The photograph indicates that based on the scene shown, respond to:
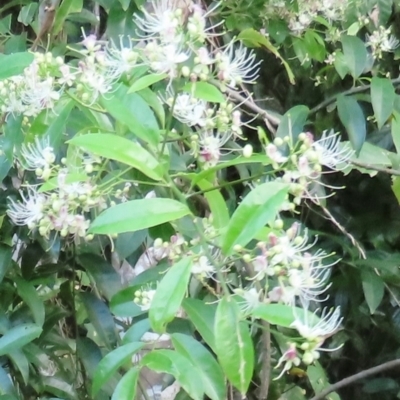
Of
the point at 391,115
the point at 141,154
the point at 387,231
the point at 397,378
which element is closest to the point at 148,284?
the point at 141,154

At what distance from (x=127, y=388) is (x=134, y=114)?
0.21 meters

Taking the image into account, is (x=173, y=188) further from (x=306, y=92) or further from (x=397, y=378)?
(x=397, y=378)

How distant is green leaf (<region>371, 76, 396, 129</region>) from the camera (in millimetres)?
855

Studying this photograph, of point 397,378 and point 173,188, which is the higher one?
point 173,188

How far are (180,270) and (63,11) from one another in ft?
1.47

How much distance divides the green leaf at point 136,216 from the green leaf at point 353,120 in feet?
1.57

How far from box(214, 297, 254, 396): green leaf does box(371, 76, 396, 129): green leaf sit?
1.74ft

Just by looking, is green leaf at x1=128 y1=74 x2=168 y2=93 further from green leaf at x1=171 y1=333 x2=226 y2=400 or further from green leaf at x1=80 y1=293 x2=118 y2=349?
green leaf at x1=80 y1=293 x2=118 y2=349

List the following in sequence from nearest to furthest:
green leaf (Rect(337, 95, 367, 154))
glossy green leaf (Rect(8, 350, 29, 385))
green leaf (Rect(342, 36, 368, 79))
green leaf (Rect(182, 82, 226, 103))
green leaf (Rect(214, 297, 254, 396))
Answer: green leaf (Rect(214, 297, 254, 396)) < green leaf (Rect(182, 82, 226, 103)) < glossy green leaf (Rect(8, 350, 29, 385)) < green leaf (Rect(337, 95, 367, 154)) < green leaf (Rect(342, 36, 368, 79))

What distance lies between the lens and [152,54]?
47 cm

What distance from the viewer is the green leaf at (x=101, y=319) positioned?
2.32ft

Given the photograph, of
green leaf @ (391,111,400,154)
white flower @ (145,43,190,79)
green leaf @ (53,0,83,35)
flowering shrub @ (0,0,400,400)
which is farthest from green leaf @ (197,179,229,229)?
green leaf @ (391,111,400,154)

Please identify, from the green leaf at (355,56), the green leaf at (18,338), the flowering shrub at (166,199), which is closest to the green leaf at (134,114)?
the flowering shrub at (166,199)

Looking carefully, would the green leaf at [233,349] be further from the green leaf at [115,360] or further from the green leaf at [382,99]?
the green leaf at [382,99]
